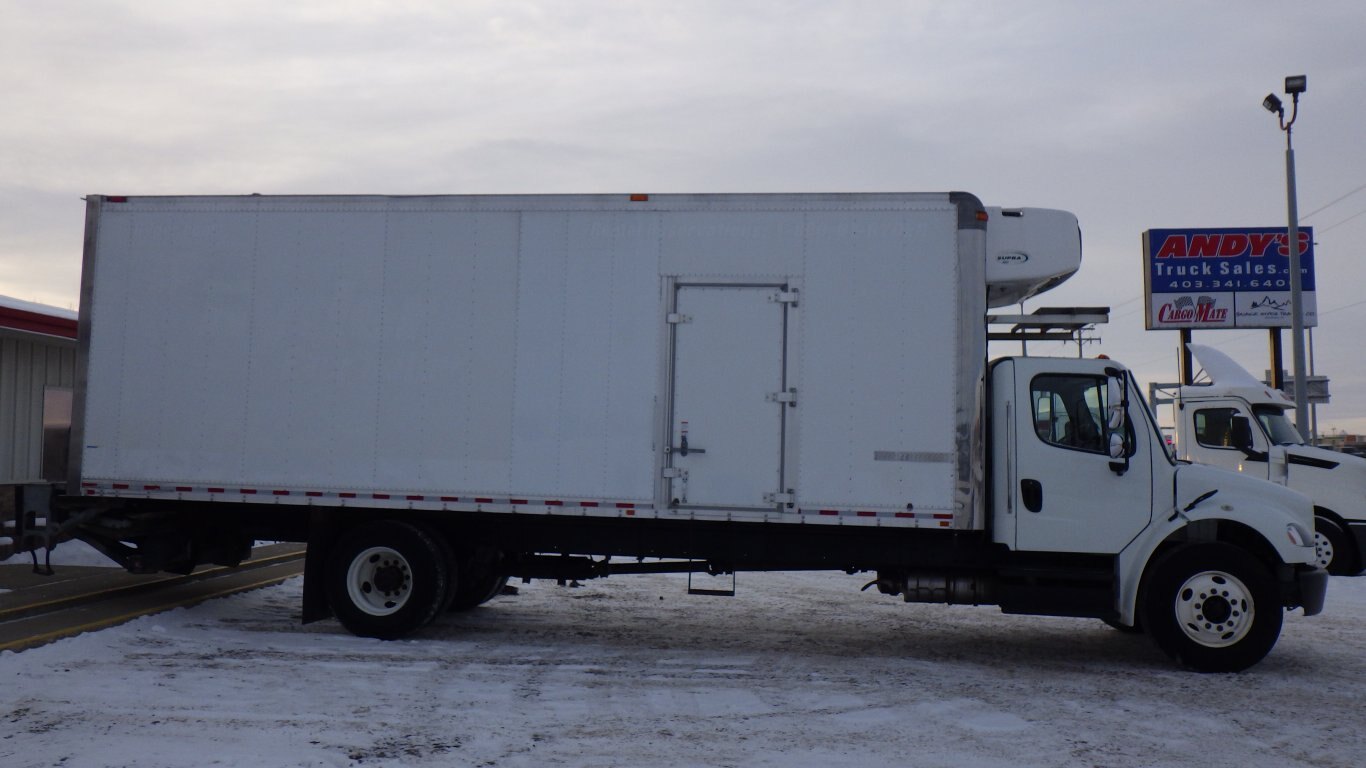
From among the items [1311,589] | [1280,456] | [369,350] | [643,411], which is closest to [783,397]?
[643,411]

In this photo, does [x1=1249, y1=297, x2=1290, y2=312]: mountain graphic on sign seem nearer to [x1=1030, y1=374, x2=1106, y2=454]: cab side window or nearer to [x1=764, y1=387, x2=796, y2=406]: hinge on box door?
[x1=1030, y1=374, x2=1106, y2=454]: cab side window

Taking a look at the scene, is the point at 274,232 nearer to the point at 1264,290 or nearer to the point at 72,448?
the point at 72,448

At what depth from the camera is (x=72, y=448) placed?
30.4ft

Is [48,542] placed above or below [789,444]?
below

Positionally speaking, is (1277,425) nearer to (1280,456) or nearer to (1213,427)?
(1280,456)

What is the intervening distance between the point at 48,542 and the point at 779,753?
24.1ft

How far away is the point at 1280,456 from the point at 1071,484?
809 centimetres

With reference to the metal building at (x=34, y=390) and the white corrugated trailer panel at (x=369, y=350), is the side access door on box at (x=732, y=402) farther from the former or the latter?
the metal building at (x=34, y=390)

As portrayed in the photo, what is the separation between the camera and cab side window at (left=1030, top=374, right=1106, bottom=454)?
27.9ft

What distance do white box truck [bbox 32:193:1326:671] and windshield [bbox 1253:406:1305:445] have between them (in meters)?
7.00

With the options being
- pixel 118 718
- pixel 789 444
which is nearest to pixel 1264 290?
pixel 789 444

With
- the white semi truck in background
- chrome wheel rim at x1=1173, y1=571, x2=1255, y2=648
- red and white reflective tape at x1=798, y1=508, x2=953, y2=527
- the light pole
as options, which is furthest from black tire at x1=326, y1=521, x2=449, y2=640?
the light pole

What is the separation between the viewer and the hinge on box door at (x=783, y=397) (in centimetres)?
850

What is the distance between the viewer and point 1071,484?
8484 millimetres
